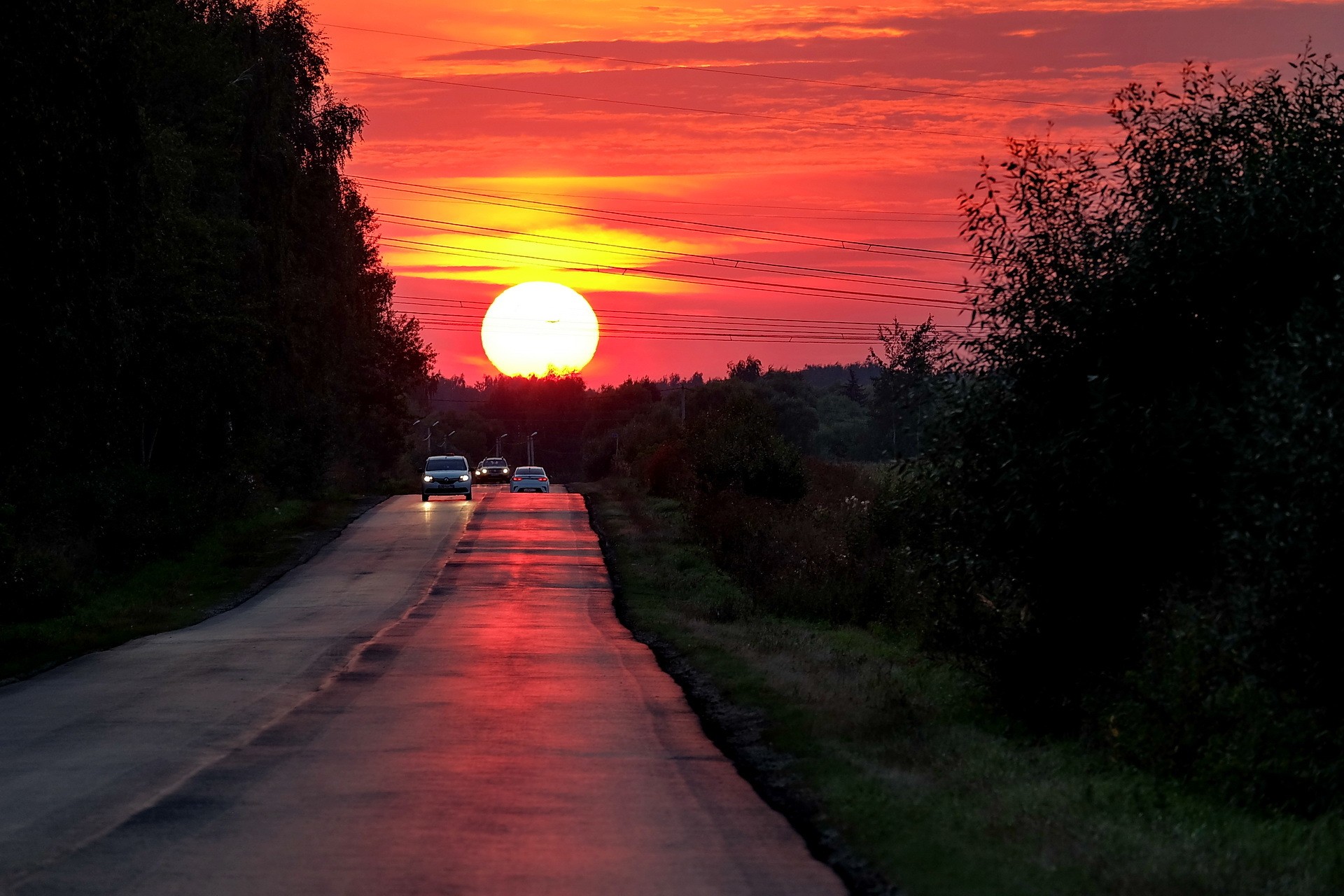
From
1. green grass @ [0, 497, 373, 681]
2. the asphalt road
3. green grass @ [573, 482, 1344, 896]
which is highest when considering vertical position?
green grass @ [573, 482, 1344, 896]

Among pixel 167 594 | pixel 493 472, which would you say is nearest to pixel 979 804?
pixel 167 594

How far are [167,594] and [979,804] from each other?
2378 cm

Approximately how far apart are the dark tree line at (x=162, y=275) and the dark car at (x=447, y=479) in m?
4.46

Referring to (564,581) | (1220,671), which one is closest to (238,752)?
(1220,671)

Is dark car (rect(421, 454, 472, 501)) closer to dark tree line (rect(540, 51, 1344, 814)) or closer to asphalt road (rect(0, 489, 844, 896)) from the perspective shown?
asphalt road (rect(0, 489, 844, 896))

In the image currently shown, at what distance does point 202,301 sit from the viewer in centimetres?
3431

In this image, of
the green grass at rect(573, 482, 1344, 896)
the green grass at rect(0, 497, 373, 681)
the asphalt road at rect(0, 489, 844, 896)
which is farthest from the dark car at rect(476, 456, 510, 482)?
the green grass at rect(573, 482, 1344, 896)

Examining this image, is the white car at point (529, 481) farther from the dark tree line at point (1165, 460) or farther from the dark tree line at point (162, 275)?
the dark tree line at point (1165, 460)

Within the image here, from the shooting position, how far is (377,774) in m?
11.0

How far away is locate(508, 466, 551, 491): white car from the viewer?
2694 inches

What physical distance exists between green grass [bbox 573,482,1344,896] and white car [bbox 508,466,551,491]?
4961cm

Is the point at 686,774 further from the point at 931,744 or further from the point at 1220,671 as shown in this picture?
the point at 1220,671

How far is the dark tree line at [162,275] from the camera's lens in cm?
1759

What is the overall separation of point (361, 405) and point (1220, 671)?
6569cm
